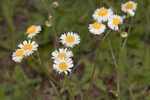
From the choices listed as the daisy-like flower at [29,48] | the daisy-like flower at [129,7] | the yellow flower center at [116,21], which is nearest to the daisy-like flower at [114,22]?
the yellow flower center at [116,21]

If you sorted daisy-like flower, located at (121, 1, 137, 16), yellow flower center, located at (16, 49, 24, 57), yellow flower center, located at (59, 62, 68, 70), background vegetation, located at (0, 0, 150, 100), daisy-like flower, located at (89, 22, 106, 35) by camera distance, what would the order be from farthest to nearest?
1. background vegetation, located at (0, 0, 150, 100)
2. daisy-like flower, located at (121, 1, 137, 16)
3. daisy-like flower, located at (89, 22, 106, 35)
4. yellow flower center, located at (16, 49, 24, 57)
5. yellow flower center, located at (59, 62, 68, 70)

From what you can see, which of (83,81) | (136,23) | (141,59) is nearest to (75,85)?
(83,81)

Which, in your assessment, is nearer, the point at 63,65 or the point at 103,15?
the point at 63,65

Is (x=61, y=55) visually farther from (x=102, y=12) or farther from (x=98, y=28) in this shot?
(x=102, y=12)

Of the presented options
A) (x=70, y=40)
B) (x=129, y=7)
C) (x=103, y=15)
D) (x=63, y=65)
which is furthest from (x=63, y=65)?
(x=129, y=7)

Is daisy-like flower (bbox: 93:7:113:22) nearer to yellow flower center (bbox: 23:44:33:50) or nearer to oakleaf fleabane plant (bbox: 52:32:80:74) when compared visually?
oakleaf fleabane plant (bbox: 52:32:80:74)

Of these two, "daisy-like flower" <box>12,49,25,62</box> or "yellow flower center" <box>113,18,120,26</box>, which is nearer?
"daisy-like flower" <box>12,49,25,62</box>

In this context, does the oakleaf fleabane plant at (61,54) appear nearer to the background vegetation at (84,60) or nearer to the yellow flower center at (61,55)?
the yellow flower center at (61,55)

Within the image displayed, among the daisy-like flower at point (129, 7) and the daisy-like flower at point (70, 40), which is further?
the daisy-like flower at point (129, 7)

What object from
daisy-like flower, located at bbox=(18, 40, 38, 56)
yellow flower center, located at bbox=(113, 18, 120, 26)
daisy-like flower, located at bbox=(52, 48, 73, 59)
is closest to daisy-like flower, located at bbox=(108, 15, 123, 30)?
yellow flower center, located at bbox=(113, 18, 120, 26)
